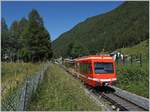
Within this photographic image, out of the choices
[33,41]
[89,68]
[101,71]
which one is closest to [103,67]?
[101,71]

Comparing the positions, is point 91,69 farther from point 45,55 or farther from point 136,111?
A: point 45,55

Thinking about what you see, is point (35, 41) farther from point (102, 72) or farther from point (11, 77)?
point (11, 77)

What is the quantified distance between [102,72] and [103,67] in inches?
18.5

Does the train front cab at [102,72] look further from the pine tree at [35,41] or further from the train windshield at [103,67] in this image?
the pine tree at [35,41]

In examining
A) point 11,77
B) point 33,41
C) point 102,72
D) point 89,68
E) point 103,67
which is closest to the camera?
point 11,77

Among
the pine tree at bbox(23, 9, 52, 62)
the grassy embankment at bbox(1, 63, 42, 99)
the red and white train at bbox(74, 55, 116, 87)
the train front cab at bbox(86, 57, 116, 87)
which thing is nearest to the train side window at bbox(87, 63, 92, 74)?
the red and white train at bbox(74, 55, 116, 87)

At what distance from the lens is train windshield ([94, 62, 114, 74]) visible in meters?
24.9

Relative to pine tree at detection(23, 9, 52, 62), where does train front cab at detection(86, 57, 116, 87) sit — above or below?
below

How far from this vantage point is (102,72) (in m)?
24.8

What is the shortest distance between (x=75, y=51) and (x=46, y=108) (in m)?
139

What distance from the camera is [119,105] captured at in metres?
17.1

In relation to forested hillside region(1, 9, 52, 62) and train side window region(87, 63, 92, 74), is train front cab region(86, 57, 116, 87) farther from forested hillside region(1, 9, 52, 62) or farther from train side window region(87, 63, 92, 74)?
forested hillside region(1, 9, 52, 62)

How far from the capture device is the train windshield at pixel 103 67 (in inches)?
982

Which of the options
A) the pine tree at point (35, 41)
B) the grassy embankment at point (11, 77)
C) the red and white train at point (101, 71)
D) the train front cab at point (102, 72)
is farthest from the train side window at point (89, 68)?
the pine tree at point (35, 41)
